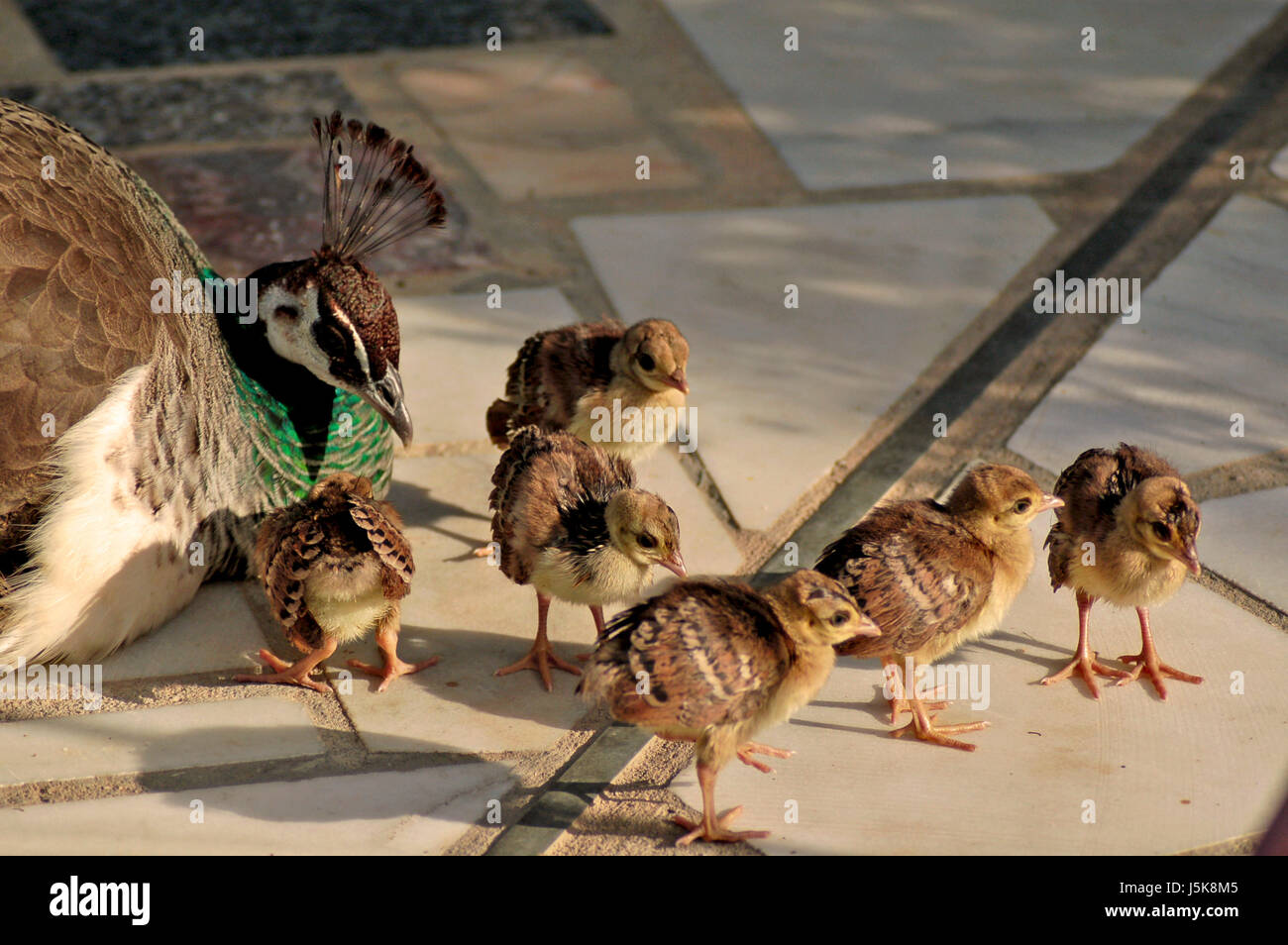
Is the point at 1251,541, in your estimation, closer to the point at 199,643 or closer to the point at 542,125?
the point at 199,643

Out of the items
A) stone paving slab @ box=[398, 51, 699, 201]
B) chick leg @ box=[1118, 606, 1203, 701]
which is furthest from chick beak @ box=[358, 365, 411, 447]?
stone paving slab @ box=[398, 51, 699, 201]

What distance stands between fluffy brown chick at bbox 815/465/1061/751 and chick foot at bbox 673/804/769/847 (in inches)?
20.5

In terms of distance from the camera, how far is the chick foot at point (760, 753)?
11.3 ft

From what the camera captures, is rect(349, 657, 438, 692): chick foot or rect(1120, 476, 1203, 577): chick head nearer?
rect(1120, 476, 1203, 577): chick head

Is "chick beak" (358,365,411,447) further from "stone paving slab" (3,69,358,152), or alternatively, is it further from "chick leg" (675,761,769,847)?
"stone paving slab" (3,69,358,152)

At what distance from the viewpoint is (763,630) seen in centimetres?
324

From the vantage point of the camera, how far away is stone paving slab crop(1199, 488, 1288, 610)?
13.2 ft

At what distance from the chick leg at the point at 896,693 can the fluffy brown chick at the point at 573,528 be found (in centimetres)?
55

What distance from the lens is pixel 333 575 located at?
3.59 metres

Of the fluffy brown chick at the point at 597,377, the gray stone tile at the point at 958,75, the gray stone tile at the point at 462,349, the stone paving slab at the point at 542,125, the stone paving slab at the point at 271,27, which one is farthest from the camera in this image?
the stone paving slab at the point at 271,27

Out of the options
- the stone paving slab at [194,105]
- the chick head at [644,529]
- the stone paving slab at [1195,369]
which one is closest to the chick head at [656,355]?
the chick head at [644,529]

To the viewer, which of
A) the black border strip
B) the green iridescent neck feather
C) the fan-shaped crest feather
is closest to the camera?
the black border strip

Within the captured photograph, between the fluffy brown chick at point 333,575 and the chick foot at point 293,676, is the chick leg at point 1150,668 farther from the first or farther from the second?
the chick foot at point 293,676

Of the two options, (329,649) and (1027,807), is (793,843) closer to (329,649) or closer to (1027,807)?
(1027,807)
